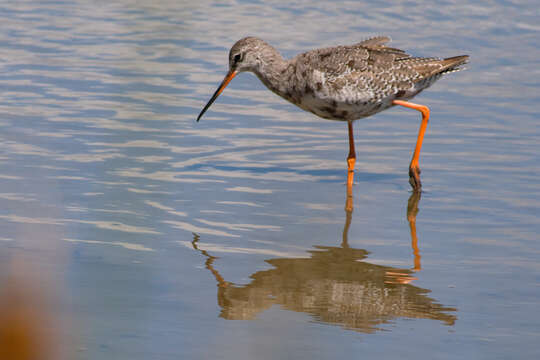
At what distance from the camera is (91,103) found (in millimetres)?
Result: 9102

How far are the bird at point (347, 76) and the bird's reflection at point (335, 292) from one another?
1.91 meters

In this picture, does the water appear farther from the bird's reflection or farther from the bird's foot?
the bird's foot

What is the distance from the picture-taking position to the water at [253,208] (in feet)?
12.9

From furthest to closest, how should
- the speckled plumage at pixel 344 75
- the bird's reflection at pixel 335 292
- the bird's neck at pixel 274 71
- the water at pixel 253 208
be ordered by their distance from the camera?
the bird's neck at pixel 274 71, the speckled plumage at pixel 344 75, the bird's reflection at pixel 335 292, the water at pixel 253 208

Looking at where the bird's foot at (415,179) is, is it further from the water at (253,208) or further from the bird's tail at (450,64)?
the bird's tail at (450,64)

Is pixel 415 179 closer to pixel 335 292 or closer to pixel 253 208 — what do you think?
pixel 253 208

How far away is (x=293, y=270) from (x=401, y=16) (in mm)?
9923

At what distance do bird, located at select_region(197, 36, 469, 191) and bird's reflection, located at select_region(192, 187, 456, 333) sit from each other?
1.91 metres

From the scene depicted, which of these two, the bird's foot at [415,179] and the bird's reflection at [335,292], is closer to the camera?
the bird's reflection at [335,292]

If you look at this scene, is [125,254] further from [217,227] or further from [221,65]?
[221,65]

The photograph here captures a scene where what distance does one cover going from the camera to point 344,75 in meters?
7.12

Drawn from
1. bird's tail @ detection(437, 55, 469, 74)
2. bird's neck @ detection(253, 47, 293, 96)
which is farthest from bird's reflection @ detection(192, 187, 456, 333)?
bird's tail @ detection(437, 55, 469, 74)

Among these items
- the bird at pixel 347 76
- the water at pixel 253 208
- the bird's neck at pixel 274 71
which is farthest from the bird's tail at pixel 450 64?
Answer: the bird's neck at pixel 274 71

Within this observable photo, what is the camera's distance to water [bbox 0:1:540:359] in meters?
3.94
